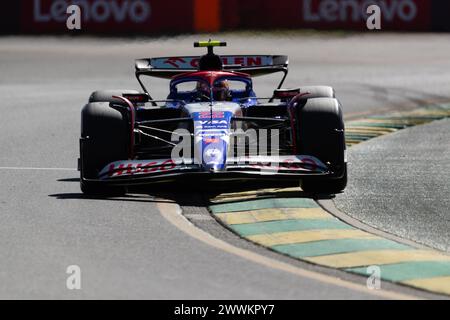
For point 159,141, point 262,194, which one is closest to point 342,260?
point 262,194

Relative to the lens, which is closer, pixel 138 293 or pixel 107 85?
pixel 138 293

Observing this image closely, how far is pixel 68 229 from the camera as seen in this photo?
11.0 metres

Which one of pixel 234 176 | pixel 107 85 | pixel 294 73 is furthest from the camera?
pixel 294 73

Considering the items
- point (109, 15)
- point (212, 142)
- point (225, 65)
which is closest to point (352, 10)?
point (109, 15)

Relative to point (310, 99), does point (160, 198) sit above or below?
below

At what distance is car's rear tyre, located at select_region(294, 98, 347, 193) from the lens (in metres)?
12.8

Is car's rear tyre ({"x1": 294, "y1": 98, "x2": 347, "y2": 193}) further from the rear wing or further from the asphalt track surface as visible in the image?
the rear wing

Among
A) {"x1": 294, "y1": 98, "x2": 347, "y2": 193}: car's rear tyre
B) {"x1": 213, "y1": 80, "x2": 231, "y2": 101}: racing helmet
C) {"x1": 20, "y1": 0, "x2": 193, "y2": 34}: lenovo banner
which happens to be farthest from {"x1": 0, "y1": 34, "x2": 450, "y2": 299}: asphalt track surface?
{"x1": 213, "y1": 80, "x2": 231, "y2": 101}: racing helmet

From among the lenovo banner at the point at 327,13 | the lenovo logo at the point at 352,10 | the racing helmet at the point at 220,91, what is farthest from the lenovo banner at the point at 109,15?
the racing helmet at the point at 220,91

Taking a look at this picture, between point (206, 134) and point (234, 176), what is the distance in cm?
67

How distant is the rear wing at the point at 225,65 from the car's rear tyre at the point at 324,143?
2.06 m

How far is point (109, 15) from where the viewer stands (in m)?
32.4

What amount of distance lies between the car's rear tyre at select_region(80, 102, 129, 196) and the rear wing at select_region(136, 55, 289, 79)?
2.03 meters
